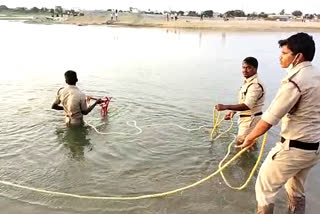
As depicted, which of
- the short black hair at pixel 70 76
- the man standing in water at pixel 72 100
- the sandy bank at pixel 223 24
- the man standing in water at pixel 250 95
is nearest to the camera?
the man standing in water at pixel 250 95

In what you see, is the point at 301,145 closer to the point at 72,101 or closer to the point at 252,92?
the point at 252,92

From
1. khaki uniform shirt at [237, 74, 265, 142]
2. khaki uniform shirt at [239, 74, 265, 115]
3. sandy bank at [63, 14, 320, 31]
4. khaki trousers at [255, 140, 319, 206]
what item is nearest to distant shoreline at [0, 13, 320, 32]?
sandy bank at [63, 14, 320, 31]

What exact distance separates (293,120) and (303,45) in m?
0.82

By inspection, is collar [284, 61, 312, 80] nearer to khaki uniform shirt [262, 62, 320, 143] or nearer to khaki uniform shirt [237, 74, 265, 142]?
khaki uniform shirt [262, 62, 320, 143]

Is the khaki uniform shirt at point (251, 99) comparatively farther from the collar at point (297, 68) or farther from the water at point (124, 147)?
the collar at point (297, 68)

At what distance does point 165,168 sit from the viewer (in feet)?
23.3

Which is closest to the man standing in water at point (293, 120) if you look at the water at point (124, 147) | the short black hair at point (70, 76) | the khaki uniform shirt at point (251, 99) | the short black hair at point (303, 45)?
the short black hair at point (303, 45)

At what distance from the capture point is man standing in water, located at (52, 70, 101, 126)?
8.43m

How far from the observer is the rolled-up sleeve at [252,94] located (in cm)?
689

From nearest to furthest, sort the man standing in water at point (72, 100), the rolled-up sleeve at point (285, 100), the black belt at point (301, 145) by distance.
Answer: the rolled-up sleeve at point (285, 100) → the black belt at point (301, 145) → the man standing in water at point (72, 100)

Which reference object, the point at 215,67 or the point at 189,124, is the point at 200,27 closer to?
the point at 215,67

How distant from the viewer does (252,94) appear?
271 inches

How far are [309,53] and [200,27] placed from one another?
5294 centimetres

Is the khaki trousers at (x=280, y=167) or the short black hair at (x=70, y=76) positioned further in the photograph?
the short black hair at (x=70, y=76)
